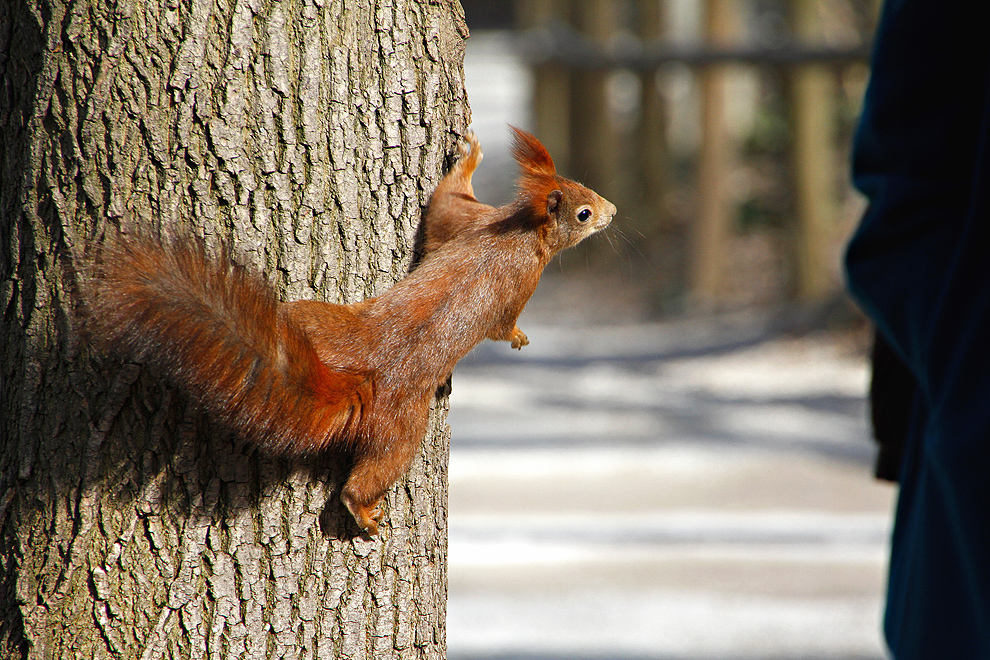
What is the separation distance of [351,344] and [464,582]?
8.07ft

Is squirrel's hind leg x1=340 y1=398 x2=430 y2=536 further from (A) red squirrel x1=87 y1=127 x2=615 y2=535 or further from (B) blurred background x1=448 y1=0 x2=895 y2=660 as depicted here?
(B) blurred background x1=448 y1=0 x2=895 y2=660

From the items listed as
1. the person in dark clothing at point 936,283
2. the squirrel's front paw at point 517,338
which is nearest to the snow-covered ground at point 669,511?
the person in dark clothing at point 936,283

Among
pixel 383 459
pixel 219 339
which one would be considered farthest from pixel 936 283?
pixel 219 339

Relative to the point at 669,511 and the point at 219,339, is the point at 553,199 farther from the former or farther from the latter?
the point at 669,511

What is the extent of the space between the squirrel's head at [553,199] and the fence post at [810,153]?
585 cm

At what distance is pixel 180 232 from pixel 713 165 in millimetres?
6622

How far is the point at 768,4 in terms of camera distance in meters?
13.1

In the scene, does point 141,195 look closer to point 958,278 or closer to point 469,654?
point 958,278

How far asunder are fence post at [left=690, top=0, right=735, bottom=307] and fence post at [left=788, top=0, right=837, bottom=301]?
1.84ft

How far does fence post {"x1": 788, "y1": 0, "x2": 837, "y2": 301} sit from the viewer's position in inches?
270

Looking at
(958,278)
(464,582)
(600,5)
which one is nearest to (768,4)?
(600,5)

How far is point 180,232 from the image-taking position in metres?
1.20

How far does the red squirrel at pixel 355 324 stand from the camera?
3.66 feet

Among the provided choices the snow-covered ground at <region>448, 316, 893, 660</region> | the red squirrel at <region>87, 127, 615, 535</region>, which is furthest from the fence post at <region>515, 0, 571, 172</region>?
the red squirrel at <region>87, 127, 615, 535</region>
